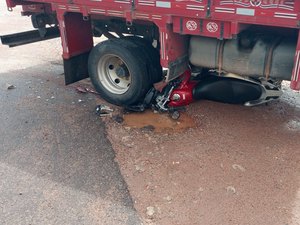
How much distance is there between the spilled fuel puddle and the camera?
16.1ft

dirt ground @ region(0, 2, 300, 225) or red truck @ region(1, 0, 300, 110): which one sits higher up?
red truck @ region(1, 0, 300, 110)

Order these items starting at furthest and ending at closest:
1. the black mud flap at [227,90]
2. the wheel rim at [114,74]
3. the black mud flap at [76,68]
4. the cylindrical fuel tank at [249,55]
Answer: the black mud flap at [76,68] → the wheel rim at [114,74] → the black mud flap at [227,90] → the cylindrical fuel tank at [249,55]

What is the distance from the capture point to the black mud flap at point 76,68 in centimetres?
573

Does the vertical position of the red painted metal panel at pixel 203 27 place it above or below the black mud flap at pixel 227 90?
above

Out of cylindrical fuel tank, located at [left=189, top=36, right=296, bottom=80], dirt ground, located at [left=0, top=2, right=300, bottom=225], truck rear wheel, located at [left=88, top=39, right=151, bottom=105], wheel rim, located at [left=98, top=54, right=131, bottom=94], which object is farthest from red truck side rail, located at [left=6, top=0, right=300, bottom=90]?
dirt ground, located at [left=0, top=2, right=300, bottom=225]

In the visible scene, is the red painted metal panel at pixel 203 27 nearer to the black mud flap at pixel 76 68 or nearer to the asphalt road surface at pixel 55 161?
the asphalt road surface at pixel 55 161

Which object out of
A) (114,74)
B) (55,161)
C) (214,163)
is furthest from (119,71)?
(214,163)

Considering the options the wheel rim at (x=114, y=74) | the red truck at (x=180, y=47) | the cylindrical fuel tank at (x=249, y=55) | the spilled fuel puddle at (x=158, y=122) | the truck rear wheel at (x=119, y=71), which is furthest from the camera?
the wheel rim at (x=114, y=74)

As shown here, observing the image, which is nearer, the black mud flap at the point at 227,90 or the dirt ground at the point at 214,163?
the dirt ground at the point at 214,163

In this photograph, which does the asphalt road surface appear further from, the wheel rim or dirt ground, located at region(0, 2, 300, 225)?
the wheel rim

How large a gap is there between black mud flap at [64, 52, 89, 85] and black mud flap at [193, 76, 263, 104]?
74.7 inches

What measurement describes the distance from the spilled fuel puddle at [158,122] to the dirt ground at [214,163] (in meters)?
0.01

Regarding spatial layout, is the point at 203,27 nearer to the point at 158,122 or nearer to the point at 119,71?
the point at 158,122

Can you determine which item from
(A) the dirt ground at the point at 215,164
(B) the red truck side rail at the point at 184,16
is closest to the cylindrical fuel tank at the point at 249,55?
(B) the red truck side rail at the point at 184,16
